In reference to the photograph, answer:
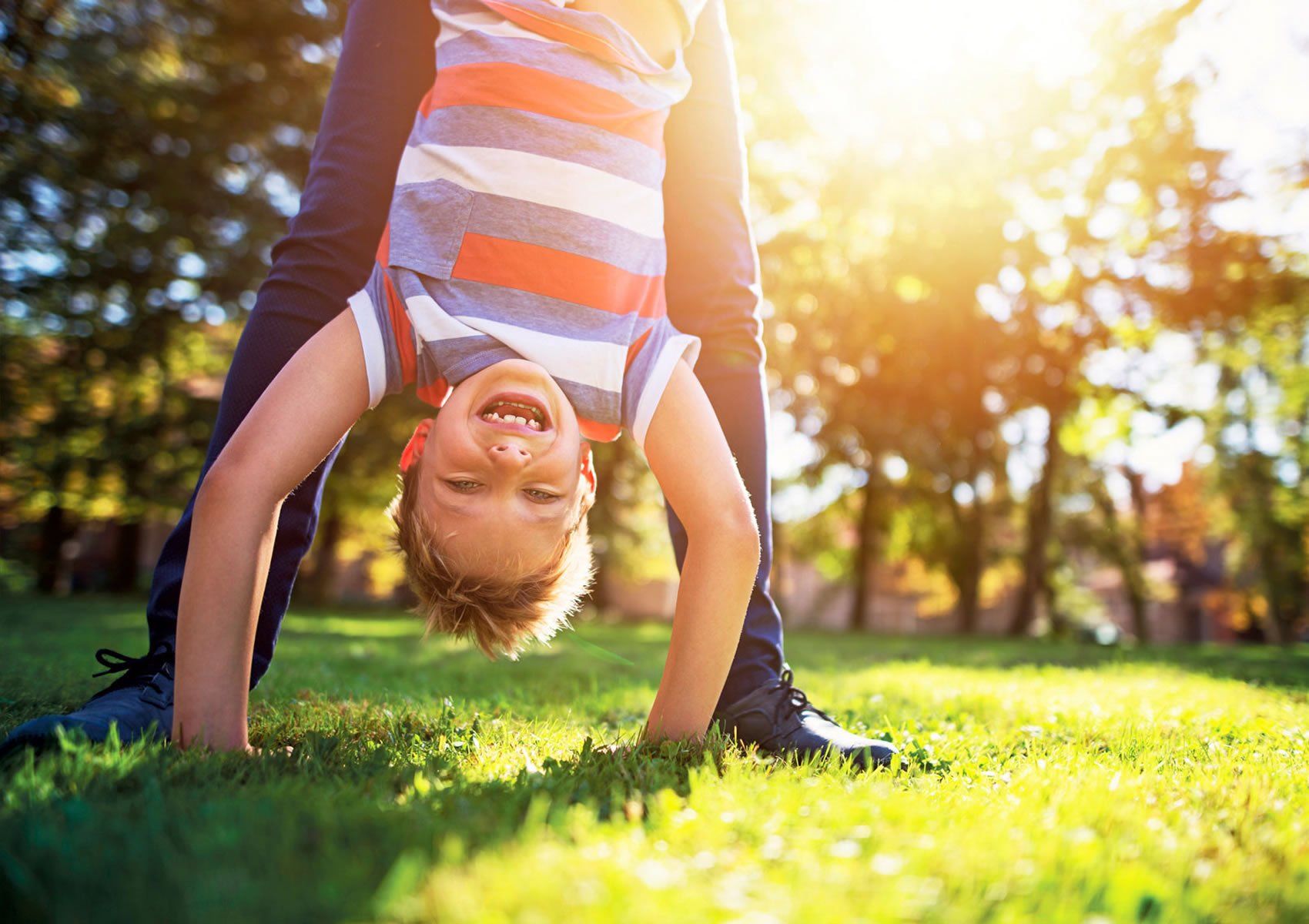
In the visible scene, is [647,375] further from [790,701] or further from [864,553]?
[864,553]

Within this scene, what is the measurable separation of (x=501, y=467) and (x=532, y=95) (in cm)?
117

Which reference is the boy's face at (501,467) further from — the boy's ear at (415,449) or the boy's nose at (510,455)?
the boy's ear at (415,449)

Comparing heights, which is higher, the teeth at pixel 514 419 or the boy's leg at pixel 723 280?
the boy's leg at pixel 723 280

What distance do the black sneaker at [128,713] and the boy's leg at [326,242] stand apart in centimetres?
9

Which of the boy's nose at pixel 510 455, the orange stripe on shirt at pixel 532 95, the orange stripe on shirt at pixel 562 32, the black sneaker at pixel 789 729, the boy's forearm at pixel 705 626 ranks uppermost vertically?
the orange stripe on shirt at pixel 562 32

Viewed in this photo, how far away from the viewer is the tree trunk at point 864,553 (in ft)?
68.2

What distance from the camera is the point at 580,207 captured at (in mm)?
2504

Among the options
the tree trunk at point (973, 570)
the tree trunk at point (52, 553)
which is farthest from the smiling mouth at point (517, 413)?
the tree trunk at point (52, 553)

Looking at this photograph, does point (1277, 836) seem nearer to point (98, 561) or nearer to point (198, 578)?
point (198, 578)

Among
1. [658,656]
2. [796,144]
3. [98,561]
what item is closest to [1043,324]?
[796,144]

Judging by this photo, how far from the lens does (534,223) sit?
2443 millimetres

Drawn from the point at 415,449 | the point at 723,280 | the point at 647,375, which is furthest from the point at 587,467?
the point at 723,280

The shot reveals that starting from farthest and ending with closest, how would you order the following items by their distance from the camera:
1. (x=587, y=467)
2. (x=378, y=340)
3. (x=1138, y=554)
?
(x=1138, y=554) < (x=587, y=467) < (x=378, y=340)

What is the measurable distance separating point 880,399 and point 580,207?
16.6 metres
